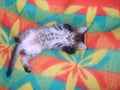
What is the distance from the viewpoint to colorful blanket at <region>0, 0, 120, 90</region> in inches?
52.2

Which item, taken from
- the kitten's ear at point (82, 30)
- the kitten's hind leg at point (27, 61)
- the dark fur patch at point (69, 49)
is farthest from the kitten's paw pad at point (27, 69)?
the kitten's ear at point (82, 30)

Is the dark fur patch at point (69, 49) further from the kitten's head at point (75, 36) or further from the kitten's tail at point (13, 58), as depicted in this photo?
the kitten's tail at point (13, 58)

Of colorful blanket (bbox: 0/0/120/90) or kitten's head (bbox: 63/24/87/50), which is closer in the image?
colorful blanket (bbox: 0/0/120/90)

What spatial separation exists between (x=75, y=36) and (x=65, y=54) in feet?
0.57

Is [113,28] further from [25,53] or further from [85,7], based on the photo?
[25,53]

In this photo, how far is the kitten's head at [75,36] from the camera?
4.70 feet

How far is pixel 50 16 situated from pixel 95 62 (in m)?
0.42

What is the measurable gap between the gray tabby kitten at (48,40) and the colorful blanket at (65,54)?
4cm

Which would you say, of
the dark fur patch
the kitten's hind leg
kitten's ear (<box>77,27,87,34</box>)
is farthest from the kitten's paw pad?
kitten's ear (<box>77,27,87,34</box>)

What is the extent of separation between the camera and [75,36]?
60.0 inches

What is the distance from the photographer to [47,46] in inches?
57.4

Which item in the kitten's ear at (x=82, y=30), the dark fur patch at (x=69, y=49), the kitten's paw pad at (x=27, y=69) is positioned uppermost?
the kitten's ear at (x=82, y=30)

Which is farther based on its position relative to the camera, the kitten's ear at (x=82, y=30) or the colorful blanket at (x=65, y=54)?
the kitten's ear at (x=82, y=30)

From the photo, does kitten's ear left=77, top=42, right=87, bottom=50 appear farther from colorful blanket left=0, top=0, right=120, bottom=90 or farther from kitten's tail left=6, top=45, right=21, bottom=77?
kitten's tail left=6, top=45, right=21, bottom=77
